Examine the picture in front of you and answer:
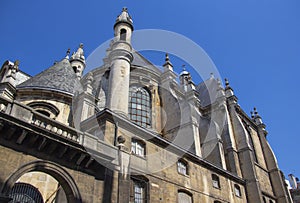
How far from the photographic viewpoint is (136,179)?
36.7 feet

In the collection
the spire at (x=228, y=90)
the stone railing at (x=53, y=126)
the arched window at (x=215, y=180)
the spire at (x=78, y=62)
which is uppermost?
the spire at (x=78, y=62)

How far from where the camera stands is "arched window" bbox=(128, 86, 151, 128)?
18.7 meters

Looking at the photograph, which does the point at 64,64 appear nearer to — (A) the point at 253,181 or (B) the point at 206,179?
(B) the point at 206,179

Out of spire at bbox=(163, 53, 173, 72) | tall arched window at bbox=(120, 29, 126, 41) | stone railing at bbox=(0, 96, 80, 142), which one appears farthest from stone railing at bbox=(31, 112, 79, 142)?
spire at bbox=(163, 53, 173, 72)

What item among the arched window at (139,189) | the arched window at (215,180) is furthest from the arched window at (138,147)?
the arched window at (215,180)

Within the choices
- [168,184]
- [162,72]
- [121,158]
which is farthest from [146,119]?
[121,158]

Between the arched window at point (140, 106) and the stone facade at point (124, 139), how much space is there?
3.5 inches

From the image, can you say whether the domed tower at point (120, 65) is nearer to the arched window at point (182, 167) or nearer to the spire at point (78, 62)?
the arched window at point (182, 167)

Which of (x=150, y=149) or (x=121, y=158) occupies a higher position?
(x=150, y=149)

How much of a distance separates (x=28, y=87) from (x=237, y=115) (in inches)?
691

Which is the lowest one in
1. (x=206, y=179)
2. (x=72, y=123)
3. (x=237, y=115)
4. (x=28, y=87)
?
(x=206, y=179)

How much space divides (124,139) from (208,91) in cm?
1959

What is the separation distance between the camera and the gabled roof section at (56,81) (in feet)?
50.1

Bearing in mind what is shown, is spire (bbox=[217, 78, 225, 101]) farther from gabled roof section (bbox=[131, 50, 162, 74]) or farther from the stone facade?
gabled roof section (bbox=[131, 50, 162, 74])
